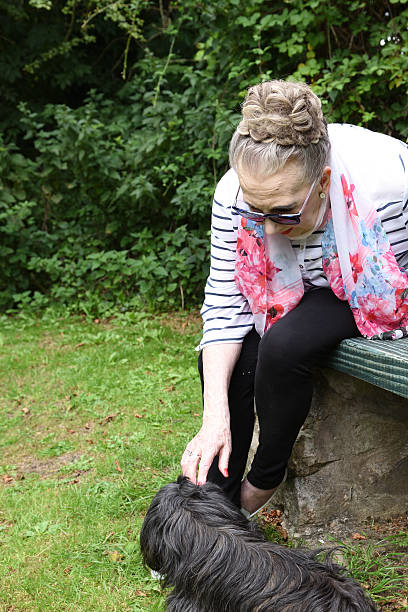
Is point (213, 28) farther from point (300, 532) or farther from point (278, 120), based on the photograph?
point (300, 532)

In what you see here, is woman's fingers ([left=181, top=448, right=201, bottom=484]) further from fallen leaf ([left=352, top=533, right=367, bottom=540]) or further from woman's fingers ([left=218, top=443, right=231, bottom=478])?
fallen leaf ([left=352, top=533, right=367, bottom=540])

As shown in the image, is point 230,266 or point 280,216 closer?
point 280,216

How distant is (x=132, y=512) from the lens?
2.63 m

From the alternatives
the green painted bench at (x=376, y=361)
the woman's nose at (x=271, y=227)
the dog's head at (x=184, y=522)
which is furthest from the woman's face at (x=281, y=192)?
the dog's head at (x=184, y=522)

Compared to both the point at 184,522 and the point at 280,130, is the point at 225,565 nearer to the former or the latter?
the point at 184,522

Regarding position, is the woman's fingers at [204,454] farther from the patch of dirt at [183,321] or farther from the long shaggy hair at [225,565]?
the patch of dirt at [183,321]

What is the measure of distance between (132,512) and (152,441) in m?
0.61

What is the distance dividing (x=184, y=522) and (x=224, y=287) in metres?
0.87

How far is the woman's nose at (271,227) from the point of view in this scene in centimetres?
200

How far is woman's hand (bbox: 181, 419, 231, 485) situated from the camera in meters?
1.97

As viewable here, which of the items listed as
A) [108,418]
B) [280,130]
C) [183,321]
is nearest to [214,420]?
[280,130]

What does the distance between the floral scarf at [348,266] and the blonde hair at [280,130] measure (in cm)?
15

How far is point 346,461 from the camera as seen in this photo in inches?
94.4

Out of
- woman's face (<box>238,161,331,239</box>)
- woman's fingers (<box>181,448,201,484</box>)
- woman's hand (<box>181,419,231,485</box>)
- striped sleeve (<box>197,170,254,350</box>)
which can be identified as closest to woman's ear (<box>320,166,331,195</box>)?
woman's face (<box>238,161,331,239</box>)
